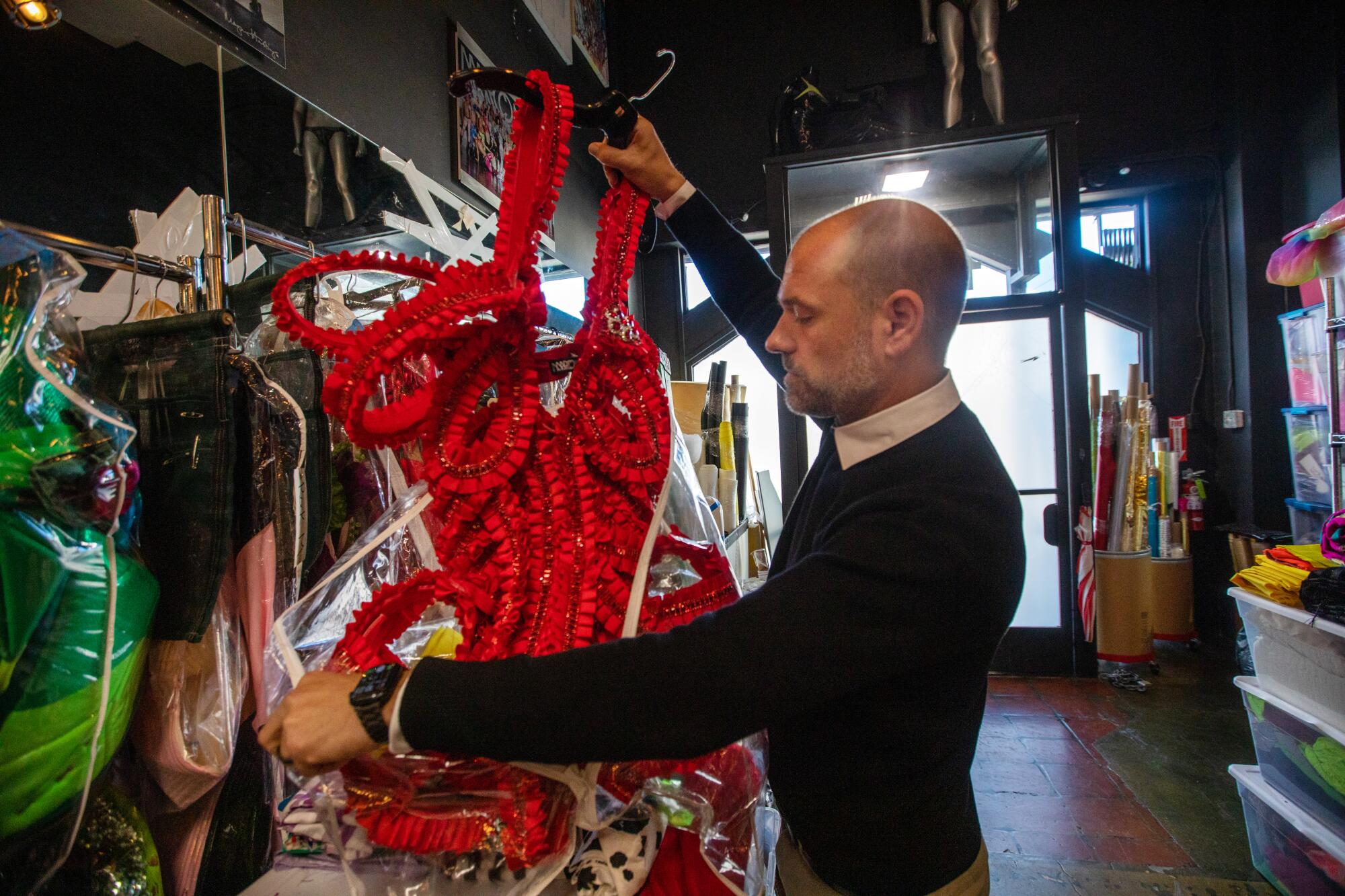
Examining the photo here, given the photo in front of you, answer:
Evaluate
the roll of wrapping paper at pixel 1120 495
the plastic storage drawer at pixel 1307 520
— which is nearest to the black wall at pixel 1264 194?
the plastic storage drawer at pixel 1307 520

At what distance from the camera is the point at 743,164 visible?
12.9 feet

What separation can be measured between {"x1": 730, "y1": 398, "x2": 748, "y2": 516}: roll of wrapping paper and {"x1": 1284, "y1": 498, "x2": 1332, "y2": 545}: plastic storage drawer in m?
2.47

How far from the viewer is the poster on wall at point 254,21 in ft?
3.70

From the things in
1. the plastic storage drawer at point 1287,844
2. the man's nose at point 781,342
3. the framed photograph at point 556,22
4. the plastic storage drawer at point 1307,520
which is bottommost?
the plastic storage drawer at point 1287,844

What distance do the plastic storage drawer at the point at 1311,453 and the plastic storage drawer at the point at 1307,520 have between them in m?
0.02

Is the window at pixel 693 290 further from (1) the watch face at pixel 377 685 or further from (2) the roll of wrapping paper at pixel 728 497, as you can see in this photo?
(1) the watch face at pixel 377 685

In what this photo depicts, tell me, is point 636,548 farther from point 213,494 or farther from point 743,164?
point 743,164

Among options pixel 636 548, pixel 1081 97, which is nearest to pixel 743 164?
pixel 1081 97

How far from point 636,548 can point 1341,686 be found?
175 cm

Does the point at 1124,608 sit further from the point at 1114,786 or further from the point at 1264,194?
the point at 1264,194

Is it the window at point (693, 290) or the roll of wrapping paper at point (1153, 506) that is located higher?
the window at point (693, 290)

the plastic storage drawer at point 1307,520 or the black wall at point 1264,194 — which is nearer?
the plastic storage drawer at point 1307,520

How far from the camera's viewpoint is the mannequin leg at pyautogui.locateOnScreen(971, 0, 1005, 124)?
10.7 feet

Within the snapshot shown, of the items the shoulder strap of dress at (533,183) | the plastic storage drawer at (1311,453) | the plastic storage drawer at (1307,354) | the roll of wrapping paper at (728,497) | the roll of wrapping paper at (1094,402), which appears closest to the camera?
the shoulder strap of dress at (533,183)
